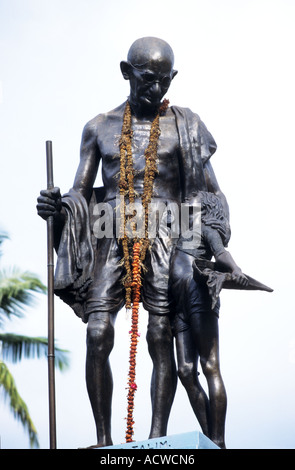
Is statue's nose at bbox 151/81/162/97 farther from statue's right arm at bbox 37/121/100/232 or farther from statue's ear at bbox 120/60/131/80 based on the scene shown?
statue's right arm at bbox 37/121/100/232

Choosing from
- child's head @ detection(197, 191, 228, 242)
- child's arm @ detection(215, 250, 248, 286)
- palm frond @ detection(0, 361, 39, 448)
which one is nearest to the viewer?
child's arm @ detection(215, 250, 248, 286)

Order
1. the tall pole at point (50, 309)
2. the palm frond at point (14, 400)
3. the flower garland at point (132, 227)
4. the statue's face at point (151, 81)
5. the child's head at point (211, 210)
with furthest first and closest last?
the palm frond at point (14, 400), the statue's face at point (151, 81), the child's head at point (211, 210), the flower garland at point (132, 227), the tall pole at point (50, 309)

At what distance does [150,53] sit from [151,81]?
0.82ft

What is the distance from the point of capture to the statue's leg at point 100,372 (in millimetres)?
11711

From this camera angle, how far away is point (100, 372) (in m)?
11.8

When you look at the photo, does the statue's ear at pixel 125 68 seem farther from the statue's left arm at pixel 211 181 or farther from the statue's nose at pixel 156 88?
the statue's left arm at pixel 211 181

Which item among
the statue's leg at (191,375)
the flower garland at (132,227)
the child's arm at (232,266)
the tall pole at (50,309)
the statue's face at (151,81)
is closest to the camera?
the tall pole at (50,309)

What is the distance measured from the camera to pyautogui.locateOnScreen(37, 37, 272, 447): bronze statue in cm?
1179

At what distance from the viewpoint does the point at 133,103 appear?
12.7 metres

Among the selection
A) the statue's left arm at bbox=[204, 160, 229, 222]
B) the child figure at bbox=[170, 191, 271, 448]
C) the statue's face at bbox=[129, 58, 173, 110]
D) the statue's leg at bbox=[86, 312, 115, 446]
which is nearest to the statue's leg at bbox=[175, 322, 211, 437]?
the child figure at bbox=[170, 191, 271, 448]

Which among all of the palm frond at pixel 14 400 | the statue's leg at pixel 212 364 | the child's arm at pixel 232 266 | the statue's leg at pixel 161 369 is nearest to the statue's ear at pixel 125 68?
the child's arm at pixel 232 266

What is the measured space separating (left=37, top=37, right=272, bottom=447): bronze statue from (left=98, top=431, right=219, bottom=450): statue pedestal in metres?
0.86
